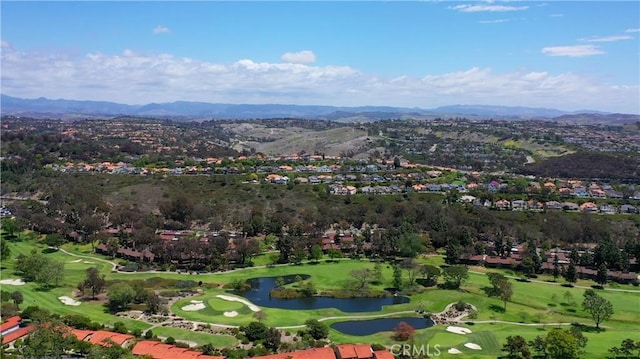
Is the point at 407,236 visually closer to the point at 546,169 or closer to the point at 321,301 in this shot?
the point at 321,301

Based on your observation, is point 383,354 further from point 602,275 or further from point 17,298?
point 602,275

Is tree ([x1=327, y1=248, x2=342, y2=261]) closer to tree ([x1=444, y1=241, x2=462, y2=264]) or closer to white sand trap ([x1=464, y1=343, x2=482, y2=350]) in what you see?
tree ([x1=444, y1=241, x2=462, y2=264])

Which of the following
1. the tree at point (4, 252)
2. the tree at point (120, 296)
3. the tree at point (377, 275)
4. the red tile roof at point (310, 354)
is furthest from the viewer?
the tree at point (4, 252)

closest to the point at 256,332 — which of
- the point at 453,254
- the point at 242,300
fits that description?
the point at 242,300

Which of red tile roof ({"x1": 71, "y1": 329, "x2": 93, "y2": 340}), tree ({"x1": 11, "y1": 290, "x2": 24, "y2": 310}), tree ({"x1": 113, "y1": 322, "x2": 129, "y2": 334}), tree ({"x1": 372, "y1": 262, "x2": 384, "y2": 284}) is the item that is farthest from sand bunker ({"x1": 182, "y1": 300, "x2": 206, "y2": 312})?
tree ({"x1": 372, "y1": 262, "x2": 384, "y2": 284})

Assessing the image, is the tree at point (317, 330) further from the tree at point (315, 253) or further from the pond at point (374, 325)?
the tree at point (315, 253)

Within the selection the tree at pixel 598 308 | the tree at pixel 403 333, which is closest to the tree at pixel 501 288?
the tree at pixel 598 308

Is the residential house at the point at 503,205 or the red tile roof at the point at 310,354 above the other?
the residential house at the point at 503,205
